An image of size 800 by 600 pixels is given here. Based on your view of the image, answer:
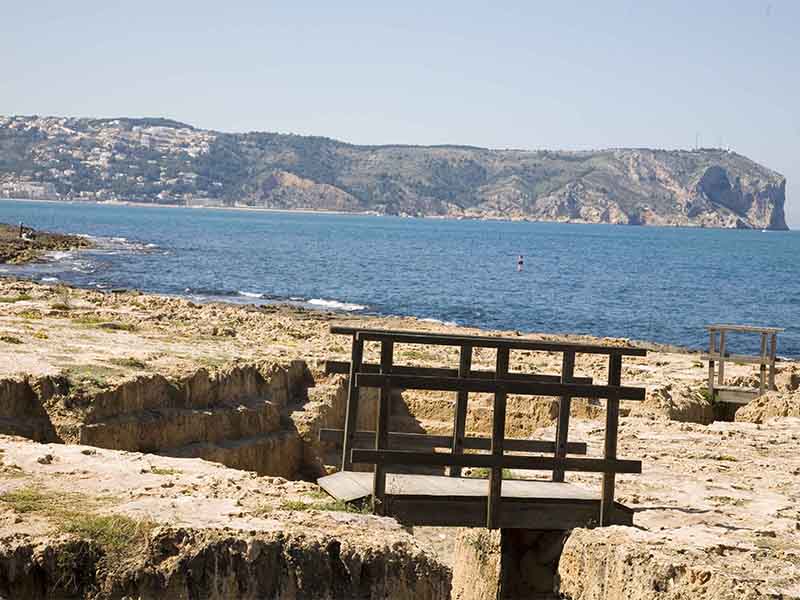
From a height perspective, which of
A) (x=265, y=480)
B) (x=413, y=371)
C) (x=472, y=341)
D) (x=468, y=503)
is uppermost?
(x=472, y=341)

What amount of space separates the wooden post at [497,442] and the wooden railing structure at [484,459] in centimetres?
1

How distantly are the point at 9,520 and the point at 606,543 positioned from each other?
6.28 metres

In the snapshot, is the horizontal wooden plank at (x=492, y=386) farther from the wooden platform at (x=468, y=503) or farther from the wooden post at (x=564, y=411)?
the wooden platform at (x=468, y=503)

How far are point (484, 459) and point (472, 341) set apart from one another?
134 cm

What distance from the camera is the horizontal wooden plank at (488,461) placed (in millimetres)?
13172

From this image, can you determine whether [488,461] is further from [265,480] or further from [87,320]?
[87,320]

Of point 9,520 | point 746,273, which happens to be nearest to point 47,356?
point 9,520

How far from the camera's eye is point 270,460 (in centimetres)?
2103

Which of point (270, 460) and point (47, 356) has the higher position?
point (47, 356)

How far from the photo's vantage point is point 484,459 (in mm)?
13664

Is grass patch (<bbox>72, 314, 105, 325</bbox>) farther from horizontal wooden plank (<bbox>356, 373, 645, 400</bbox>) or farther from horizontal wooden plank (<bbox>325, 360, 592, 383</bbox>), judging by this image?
horizontal wooden plank (<bbox>356, 373, 645, 400</bbox>)

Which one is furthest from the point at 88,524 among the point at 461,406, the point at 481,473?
the point at 481,473

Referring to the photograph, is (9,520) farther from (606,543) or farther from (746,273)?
(746,273)

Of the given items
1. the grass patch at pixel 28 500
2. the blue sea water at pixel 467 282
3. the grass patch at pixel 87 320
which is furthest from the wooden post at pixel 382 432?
the blue sea water at pixel 467 282
